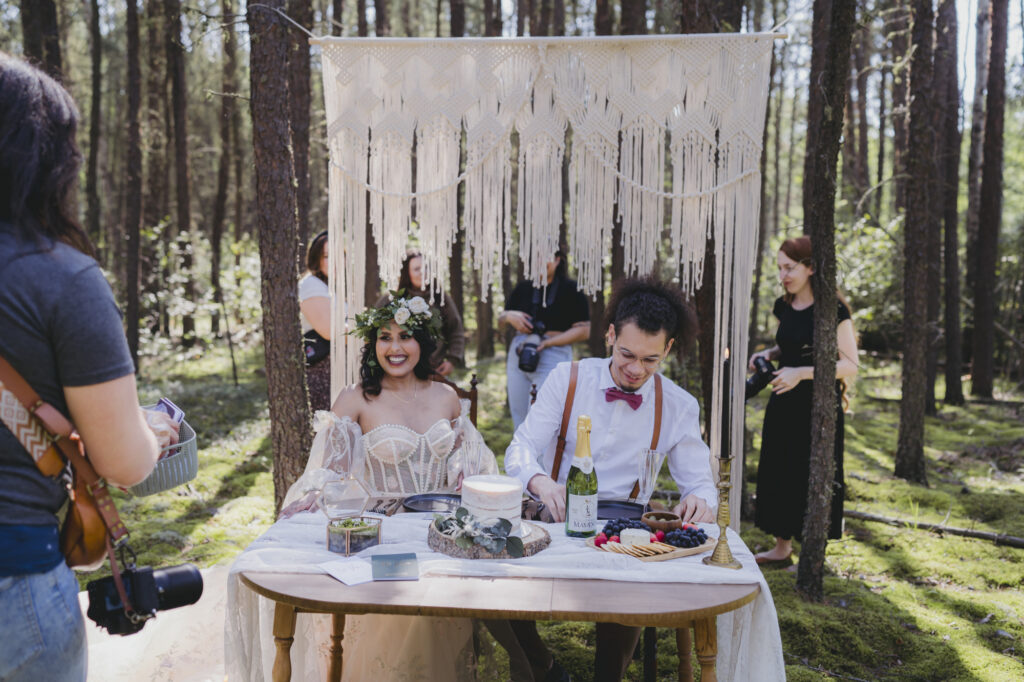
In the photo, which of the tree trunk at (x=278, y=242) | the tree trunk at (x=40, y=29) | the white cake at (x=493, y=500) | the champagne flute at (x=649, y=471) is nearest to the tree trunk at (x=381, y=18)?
the tree trunk at (x=40, y=29)

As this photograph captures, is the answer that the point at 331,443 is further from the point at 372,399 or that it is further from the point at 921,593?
the point at 921,593

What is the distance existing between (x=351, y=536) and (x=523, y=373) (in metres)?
3.23

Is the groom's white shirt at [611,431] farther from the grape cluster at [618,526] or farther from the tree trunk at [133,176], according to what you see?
the tree trunk at [133,176]

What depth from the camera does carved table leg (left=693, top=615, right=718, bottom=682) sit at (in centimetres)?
185

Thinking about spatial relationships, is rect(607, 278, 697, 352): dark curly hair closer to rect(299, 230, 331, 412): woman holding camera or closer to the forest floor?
the forest floor

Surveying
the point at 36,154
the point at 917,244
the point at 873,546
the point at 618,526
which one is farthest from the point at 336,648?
the point at 917,244

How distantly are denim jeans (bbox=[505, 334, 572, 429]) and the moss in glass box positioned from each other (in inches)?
119

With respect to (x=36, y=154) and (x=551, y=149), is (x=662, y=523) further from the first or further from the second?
(x=551, y=149)

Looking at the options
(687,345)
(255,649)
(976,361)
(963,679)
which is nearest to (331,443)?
(255,649)

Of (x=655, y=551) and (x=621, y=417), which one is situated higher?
(x=621, y=417)

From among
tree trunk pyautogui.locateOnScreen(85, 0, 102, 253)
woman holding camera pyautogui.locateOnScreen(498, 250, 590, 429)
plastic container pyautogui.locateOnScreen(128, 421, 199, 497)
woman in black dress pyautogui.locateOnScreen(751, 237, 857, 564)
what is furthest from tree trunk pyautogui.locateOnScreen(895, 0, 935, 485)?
tree trunk pyautogui.locateOnScreen(85, 0, 102, 253)

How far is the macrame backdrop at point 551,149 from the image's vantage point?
3.37 m

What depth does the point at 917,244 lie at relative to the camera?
18.4ft

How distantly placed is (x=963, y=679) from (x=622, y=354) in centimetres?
183
